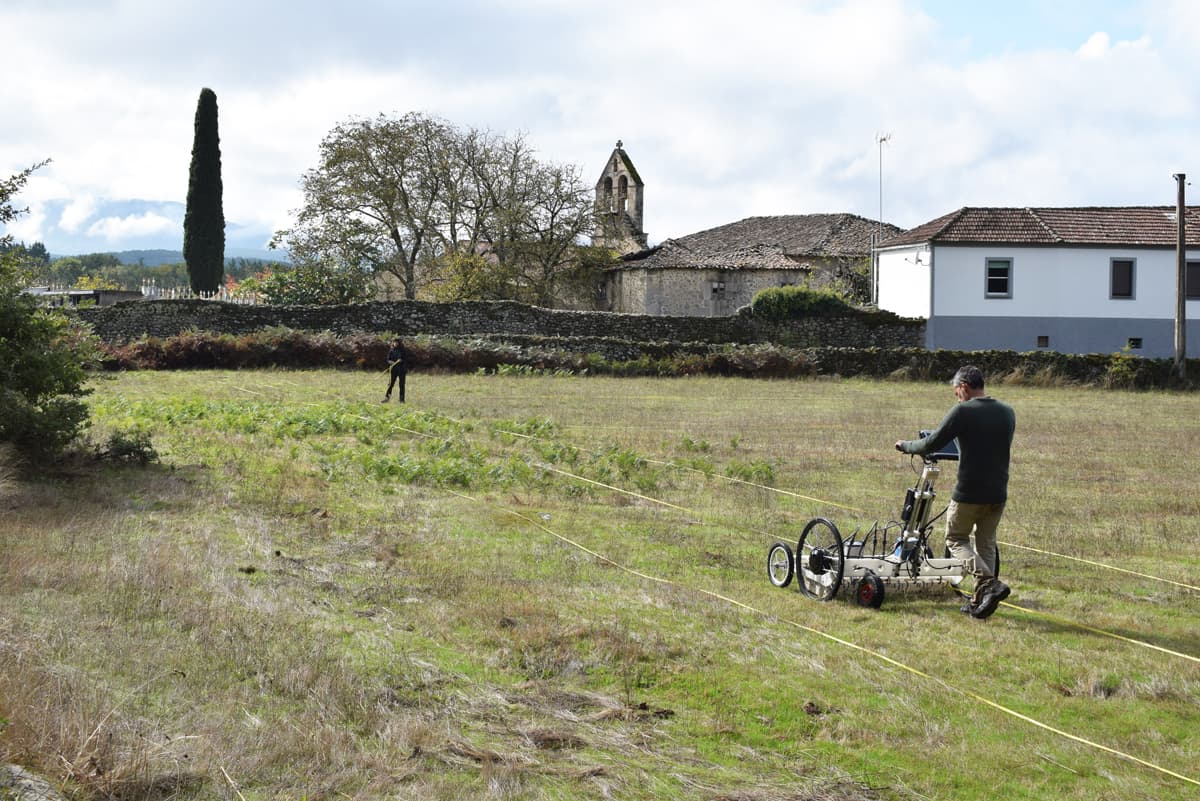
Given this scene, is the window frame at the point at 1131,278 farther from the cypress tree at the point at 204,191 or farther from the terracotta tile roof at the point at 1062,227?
the cypress tree at the point at 204,191

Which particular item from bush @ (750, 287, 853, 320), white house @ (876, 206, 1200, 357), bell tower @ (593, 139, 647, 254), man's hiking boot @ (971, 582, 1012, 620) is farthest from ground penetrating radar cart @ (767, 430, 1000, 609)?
bell tower @ (593, 139, 647, 254)

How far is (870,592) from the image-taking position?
27.2 feet

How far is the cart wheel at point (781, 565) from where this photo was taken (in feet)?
29.4

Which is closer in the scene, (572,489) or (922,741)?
(922,741)

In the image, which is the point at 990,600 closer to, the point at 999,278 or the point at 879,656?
the point at 879,656

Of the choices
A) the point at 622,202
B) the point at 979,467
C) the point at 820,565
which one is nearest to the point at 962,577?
the point at 979,467

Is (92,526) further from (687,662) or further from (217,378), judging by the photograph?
(217,378)

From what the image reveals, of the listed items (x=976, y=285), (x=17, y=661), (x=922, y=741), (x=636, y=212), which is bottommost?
(x=922, y=741)

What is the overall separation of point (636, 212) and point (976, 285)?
28.6 m

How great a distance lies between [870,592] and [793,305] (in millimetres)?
37613

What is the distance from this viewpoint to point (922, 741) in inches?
225

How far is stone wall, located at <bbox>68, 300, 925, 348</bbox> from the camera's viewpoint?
4194 centimetres

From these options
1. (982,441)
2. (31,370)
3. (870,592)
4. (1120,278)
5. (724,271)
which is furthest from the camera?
(724,271)

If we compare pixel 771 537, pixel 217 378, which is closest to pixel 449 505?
pixel 771 537
